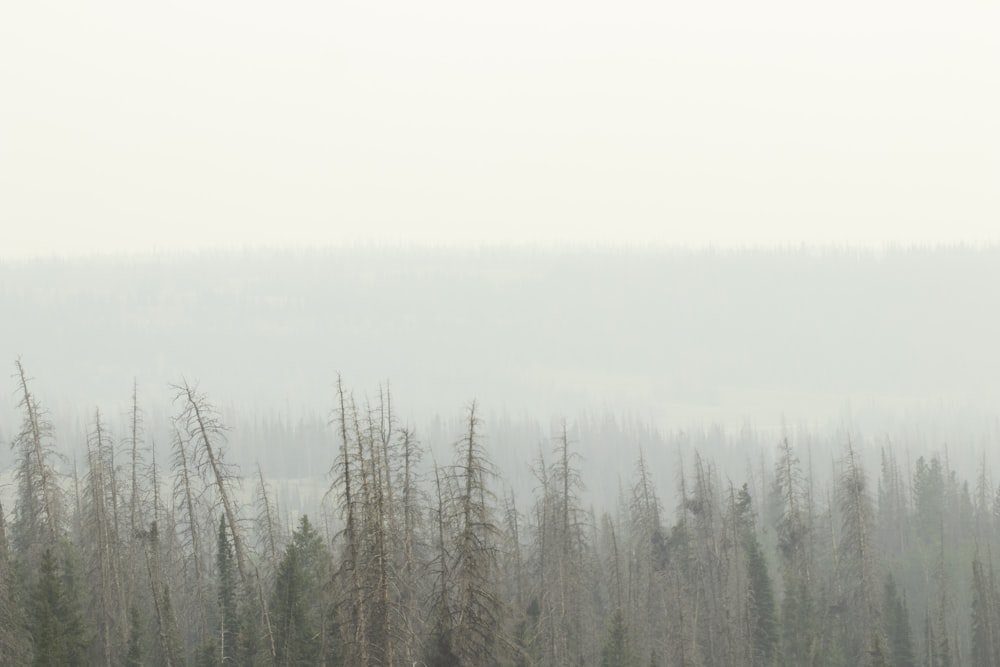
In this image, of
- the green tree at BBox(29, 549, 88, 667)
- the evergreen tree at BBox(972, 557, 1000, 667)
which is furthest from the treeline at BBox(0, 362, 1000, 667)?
the evergreen tree at BBox(972, 557, 1000, 667)

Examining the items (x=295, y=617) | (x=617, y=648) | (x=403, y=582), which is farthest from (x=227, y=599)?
(x=617, y=648)

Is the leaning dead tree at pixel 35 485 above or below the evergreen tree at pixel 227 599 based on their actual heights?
→ above

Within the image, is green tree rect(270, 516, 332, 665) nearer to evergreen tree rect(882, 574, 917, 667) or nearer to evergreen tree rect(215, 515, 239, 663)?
evergreen tree rect(215, 515, 239, 663)

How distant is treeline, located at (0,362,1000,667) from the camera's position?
1476 inches

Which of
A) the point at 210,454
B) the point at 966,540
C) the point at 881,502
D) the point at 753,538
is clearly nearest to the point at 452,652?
the point at 210,454

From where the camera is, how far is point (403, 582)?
38688 millimetres

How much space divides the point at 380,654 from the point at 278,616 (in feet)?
40.6

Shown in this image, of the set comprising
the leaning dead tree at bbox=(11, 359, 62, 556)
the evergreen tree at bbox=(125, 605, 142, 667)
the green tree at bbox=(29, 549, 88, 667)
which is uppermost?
the leaning dead tree at bbox=(11, 359, 62, 556)

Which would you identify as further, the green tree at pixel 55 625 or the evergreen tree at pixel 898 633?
the evergreen tree at pixel 898 633

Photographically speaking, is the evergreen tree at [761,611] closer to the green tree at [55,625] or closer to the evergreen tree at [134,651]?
the evergreen tree at [134,651]

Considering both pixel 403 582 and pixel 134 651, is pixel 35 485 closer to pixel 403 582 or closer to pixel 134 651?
pixel 134 651

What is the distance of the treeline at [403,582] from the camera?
3750cm

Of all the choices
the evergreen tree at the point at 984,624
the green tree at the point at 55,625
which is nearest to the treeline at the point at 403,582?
the green tree at the point at 55,625

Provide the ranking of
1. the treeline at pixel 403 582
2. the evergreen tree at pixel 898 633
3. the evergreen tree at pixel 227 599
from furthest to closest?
the evergreen tree at pixel 898 633, the evergreen tree at pixel 227 599, the treeline at pixel 403 582
